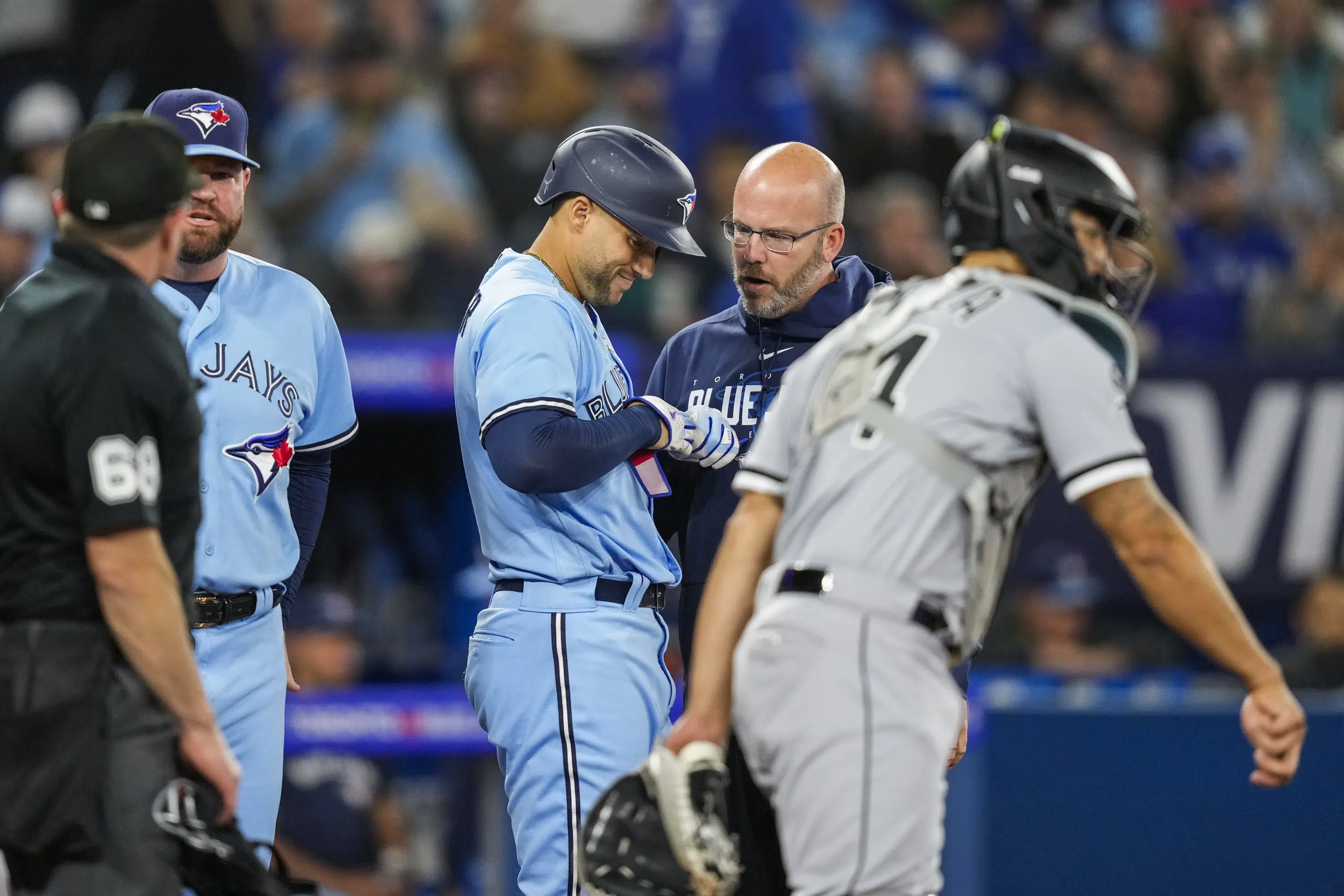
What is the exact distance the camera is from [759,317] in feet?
15.9

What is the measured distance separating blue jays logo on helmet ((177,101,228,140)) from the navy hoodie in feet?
4.26

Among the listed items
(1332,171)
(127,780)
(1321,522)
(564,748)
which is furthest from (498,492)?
(1332,171)

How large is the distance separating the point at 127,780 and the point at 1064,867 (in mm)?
4449

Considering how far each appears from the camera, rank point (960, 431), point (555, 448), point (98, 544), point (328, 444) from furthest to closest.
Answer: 1. point (328, 444)
2. point (555, 448)
3. point (960, 431)
4. point (98, 544)

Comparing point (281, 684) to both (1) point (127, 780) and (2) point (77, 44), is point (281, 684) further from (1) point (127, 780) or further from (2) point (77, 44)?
(2) point (77, 44)

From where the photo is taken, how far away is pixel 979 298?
346cm

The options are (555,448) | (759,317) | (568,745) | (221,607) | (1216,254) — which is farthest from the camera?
(1216,254)

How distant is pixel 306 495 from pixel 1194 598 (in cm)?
234

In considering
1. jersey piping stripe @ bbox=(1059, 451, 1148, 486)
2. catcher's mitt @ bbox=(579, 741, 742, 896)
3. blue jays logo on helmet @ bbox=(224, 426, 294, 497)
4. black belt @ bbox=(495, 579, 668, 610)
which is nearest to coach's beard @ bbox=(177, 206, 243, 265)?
blue jays logo on helmet @ bbox=(224, 426, 294, 497)

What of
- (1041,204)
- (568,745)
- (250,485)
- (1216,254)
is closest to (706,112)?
(1216,254)

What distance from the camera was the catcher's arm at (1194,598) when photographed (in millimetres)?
3309

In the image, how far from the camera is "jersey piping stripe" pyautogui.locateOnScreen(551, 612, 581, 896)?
13.6 feet

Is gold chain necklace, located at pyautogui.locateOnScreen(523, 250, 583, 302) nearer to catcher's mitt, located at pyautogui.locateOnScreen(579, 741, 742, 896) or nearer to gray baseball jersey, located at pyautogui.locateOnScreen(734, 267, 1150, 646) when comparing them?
gray baseball jersey, located at pyautogui.locateOnScreen(734, 267, 1150, 646)

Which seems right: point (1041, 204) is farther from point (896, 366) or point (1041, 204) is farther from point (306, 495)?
point (306, 495)
